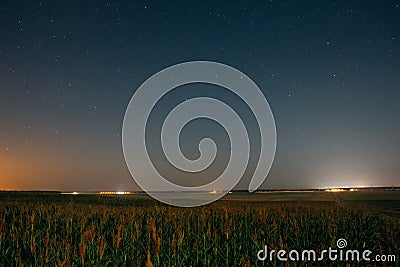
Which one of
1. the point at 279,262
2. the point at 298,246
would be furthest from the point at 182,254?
the point at 298,246

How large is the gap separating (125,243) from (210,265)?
2.72 meters

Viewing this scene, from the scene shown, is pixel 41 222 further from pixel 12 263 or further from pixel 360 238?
pixel 360 238

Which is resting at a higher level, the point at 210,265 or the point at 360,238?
the point at 360,238

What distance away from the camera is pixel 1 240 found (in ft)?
37.3

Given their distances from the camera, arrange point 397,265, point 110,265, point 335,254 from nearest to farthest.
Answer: point 110,265
point 397,265
point 335,254

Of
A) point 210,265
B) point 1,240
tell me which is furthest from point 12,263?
point 210,265

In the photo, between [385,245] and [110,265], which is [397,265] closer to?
[385,245]

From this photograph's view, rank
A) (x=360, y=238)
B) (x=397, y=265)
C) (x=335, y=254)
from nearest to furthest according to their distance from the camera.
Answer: (x=397, y=265)
(x=335, y=254)
(x=360, y=238)

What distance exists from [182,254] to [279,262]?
8.37 ft

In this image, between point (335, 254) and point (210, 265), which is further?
point (335, 254)

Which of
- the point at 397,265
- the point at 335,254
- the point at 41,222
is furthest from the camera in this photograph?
the point at 41,222

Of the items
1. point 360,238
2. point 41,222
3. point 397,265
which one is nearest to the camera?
point 397,265

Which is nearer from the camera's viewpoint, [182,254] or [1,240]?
[182,254]

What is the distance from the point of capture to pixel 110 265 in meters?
9.54
